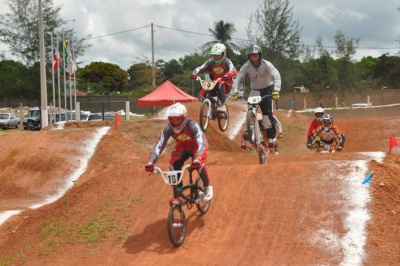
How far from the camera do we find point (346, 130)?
28016mm

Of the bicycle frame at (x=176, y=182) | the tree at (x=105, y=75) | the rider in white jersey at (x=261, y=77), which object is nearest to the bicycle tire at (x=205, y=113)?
the rider in white jersey at (x=261, y=77)

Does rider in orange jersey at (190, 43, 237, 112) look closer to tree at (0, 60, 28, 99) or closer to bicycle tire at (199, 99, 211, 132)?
bicycle tire at (199, 99, 211, 132)

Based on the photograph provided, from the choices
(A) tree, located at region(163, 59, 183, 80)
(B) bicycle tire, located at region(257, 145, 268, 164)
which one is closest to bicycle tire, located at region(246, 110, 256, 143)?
(B) bicycle tire, located at region(257, 145, 268, 164)

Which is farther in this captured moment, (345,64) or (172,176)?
(345,64)

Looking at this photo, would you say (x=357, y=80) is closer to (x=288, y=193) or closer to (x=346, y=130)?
(x=346, y=130)

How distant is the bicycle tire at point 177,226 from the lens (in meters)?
9.05

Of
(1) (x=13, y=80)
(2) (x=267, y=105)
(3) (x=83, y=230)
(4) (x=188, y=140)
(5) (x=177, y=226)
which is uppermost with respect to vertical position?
(1) (x=13, y=80)

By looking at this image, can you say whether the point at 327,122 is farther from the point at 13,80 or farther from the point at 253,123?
the point at 13,80

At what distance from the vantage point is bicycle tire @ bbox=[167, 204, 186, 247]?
29.7 ft

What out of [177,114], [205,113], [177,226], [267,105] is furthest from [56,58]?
[177,226]

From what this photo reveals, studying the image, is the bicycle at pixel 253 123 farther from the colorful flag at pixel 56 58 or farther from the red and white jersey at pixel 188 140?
the colorful flag at pixel 56 58

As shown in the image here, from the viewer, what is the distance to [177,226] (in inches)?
365

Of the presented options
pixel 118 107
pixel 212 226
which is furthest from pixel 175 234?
pixel 118 107

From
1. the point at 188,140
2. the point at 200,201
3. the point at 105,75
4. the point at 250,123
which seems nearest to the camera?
the point at 188,140
